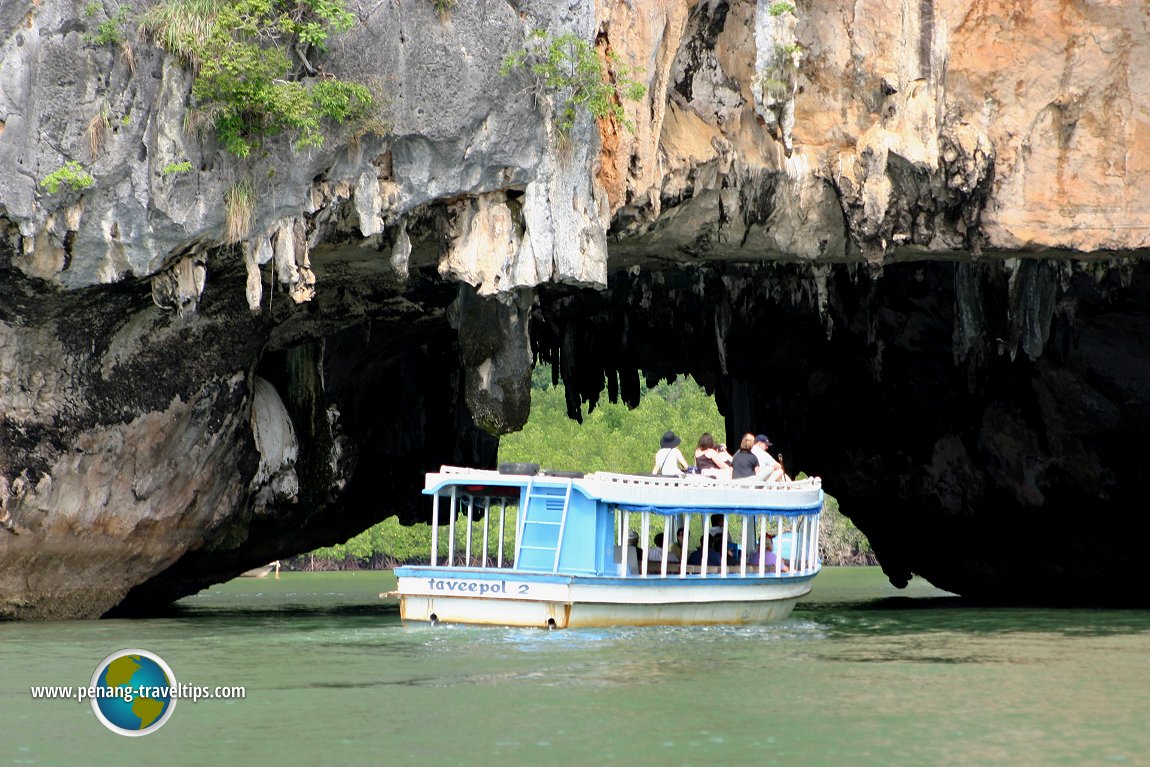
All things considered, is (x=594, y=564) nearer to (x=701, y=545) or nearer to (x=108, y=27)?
(x=701, y=545)

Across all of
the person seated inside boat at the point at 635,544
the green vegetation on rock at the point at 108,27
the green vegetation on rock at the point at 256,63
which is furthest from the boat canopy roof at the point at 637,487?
the green vegetation on rock at the point at 108,27

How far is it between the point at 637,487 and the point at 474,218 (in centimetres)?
349

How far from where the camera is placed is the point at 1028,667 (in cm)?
1271

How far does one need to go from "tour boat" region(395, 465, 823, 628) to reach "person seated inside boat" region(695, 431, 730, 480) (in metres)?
0.50

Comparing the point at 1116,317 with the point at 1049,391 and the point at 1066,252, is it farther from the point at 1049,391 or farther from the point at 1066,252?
the point at 1066,252

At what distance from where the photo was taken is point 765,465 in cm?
1872

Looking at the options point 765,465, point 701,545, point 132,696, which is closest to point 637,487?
point 701,545

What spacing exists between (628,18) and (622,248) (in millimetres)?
3396

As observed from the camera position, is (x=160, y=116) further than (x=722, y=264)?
No

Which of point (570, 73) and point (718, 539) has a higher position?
point (570, 73)

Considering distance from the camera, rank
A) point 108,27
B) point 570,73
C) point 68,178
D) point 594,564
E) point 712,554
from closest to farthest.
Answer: point 68,178 → point 108,27 → point 570,73 → point 594,564 → point 712,554

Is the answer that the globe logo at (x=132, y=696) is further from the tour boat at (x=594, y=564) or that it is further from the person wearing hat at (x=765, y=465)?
the person wearing hat at (x=765, y=465)

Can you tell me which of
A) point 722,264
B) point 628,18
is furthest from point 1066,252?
point 628,18

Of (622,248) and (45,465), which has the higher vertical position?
(622,248)
